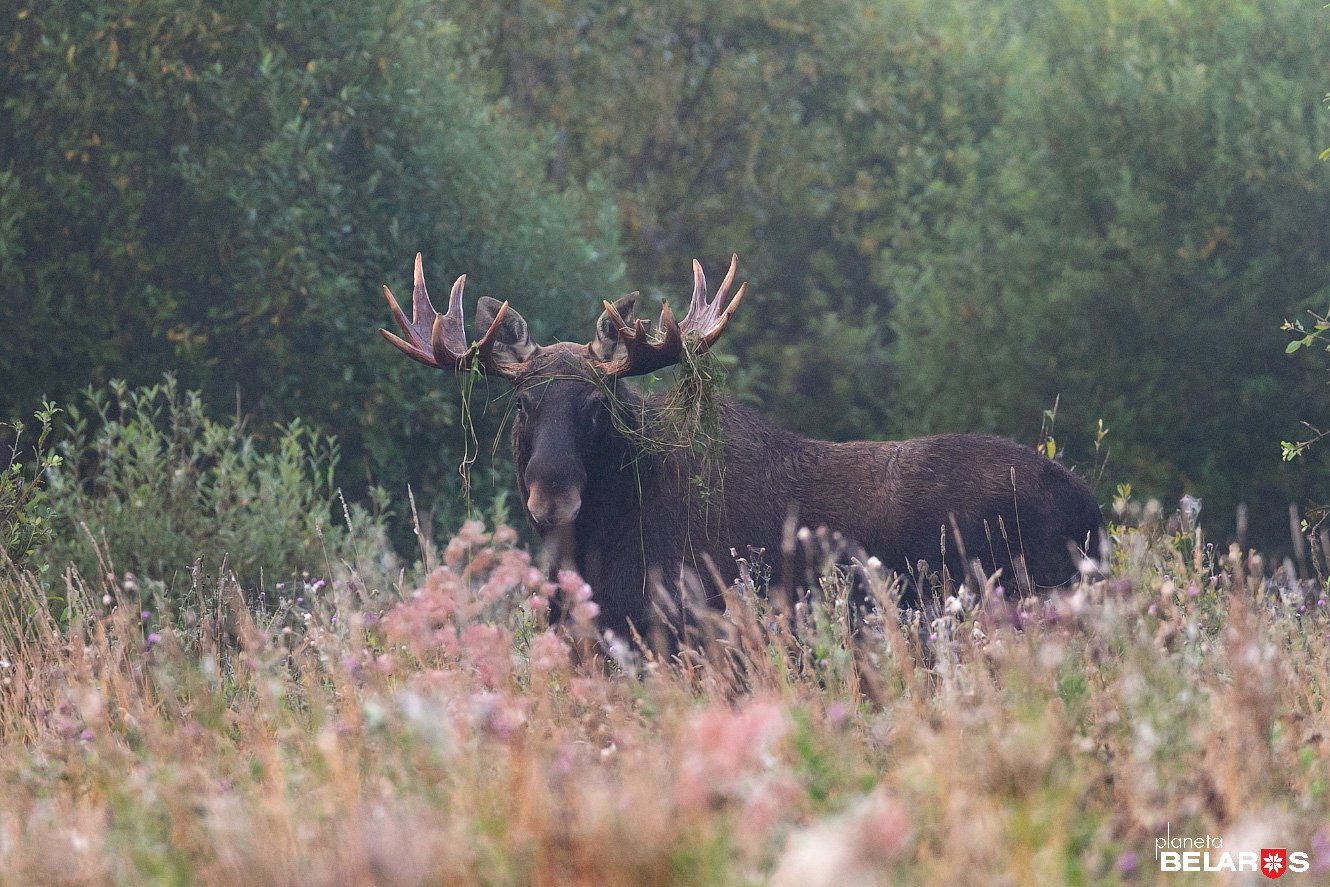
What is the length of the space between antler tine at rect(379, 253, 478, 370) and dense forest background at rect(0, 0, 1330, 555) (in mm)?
581

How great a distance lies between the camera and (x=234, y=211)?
41.1ft

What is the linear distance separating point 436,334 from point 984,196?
16.4 metres

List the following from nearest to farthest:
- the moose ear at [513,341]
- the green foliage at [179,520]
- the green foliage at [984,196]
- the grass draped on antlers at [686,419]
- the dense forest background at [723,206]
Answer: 1. the grass draped on antlers at [686,419]
2. the moose ear at [513,341]
3. the green foliage at [179,520]
4. the dense forest background at [723,206]
5. the green foliage at [984,196]

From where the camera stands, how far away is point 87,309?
12414 mm

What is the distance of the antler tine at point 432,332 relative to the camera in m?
7.38

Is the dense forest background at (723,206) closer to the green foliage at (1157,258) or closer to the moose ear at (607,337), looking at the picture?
the green foliage at (1157,258)

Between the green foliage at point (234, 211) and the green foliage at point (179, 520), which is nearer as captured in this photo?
the green foliage at point (179, 520)

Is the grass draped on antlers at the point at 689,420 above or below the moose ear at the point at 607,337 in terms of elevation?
below

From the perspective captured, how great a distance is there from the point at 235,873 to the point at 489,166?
37.2 feet

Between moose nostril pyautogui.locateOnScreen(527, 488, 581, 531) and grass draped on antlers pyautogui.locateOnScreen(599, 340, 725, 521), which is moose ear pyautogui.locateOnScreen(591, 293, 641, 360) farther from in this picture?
moose nostril pyautogui.locateOnScreen(527, 488, 581, 531)

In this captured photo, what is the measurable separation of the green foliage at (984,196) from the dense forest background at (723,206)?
0.05 metres

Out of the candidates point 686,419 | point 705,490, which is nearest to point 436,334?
point 686,419

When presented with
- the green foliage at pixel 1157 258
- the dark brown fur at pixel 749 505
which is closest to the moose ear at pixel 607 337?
the dark brown fur at pixel 749 505

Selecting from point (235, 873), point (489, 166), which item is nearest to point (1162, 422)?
point (489, 166)
